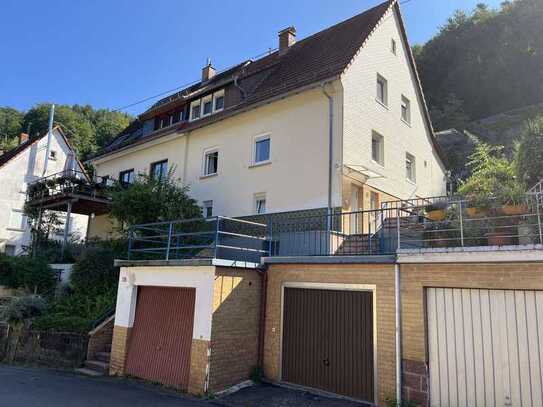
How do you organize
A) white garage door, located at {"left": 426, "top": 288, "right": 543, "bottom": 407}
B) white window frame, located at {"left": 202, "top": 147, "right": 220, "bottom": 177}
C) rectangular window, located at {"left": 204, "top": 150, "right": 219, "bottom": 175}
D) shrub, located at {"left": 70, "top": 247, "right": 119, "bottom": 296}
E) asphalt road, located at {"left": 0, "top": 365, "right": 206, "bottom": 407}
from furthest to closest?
rectangular window, located at {"left": 204, "top": 150, "right": 219, "bottom": 175}
white window frame, located at {"left": 202, "top": 147, "right": 220, "bottom": 177}
shrub, located at {"left": 70, "top": 247, "right": 119, "bottom": 296}
asphalt road, located at {"left": 0, "top": 365, "right": 206, "bottom": 407}
white garage door, located at {"left": 426, "top": 288, "right": 543, "bottom": 407}

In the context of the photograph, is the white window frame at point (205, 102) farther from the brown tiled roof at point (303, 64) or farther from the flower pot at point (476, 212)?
the flower pot at point (476, 212)

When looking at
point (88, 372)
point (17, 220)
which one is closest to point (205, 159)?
point (88, 372)

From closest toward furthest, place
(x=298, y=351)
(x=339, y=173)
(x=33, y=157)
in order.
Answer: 1. (x=298, y=351)
2. (x=339, y=173)
3. (x=33, y=157)

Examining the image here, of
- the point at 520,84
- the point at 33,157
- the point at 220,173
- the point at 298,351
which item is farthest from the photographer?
the point at 520,84

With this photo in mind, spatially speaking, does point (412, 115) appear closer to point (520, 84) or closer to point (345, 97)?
point (345, 97)

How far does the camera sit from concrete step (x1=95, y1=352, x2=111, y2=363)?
11.4m

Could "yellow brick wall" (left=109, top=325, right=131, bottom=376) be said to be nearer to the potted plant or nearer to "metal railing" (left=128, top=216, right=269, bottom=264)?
"metal railing" (left=128, top=216, right=269, bottom=264)

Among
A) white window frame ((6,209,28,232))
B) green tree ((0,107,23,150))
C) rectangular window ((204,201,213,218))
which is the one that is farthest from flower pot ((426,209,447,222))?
green tree ((0,107,23,150))

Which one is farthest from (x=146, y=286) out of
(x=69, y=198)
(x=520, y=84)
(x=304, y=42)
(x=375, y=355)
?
(x=520, y=84)

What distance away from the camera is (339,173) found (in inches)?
524

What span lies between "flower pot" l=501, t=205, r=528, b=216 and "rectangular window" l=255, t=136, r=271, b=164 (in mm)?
9292

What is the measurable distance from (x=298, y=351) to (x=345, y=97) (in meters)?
8.50

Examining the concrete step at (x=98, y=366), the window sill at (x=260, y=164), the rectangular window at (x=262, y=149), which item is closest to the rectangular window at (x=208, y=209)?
the window sill at (x=260, y=164)

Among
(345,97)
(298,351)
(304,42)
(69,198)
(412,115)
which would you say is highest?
(304,42)
